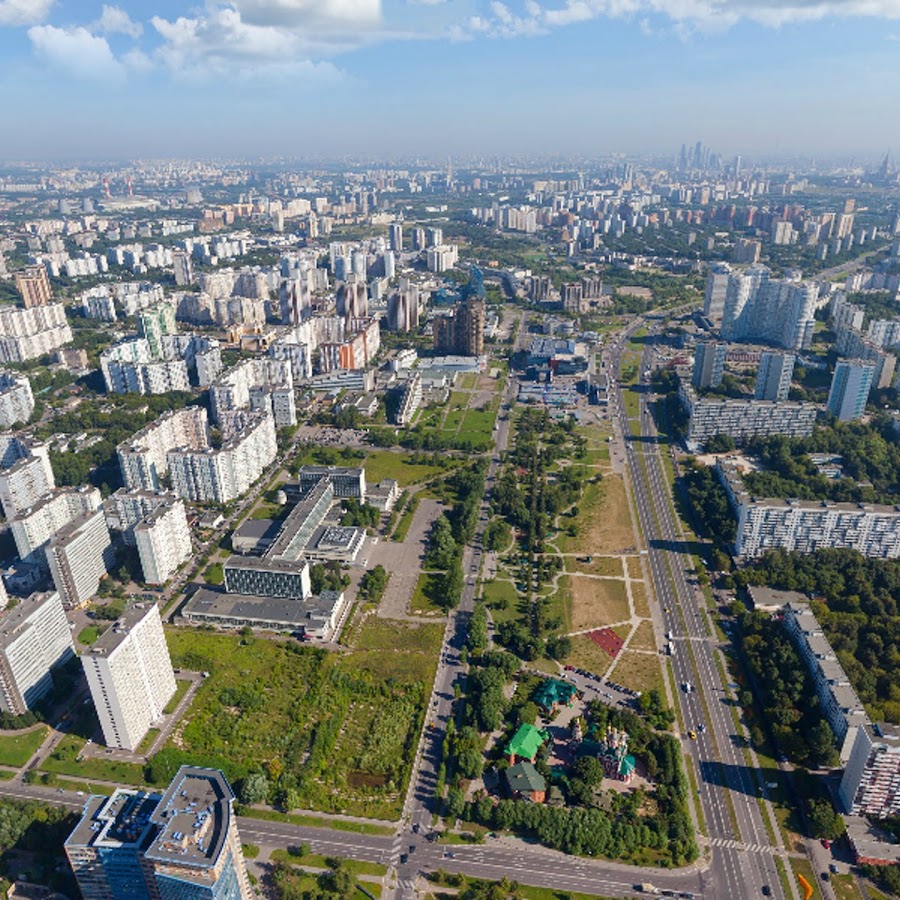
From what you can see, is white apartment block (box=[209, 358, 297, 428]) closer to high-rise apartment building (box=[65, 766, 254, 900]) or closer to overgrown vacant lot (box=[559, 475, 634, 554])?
overgrown vacant lot (box=[559, 475, 634, 554])

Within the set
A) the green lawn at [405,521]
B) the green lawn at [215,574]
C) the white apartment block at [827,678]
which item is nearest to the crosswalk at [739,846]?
the white apartment block at [827,678]

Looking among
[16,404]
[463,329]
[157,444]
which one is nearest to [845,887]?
[157,444]

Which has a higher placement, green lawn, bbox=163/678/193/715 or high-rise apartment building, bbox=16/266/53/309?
high-rise apartment building, bbox=16/266/53/309

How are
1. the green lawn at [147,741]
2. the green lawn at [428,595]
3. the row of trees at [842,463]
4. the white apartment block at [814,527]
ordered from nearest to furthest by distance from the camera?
the green lawn at [147,741] < the green lawn at [428,595] < the white apartment block at [814,527] < the row of trees at [842,463]

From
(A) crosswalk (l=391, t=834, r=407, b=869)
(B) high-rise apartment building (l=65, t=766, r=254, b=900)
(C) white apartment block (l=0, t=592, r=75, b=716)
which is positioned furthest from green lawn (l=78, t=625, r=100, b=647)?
(A) crosswalk (l=391, t=834, r=407, b=869)

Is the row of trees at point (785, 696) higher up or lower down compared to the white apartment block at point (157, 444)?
lower down

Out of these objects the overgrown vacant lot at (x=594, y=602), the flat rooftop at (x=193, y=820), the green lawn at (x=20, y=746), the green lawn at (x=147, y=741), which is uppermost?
the flat rooftop at (x=193, y=820)

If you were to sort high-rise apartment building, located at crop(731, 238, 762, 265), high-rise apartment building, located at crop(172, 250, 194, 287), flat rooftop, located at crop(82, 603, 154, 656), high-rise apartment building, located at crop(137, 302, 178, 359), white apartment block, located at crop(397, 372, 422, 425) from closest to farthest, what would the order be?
1. flat rooftop, located at crop(82, 603, 154, 656)
2. white apartment block, located at crop(397, 372, 422, 425)
3. high-rise apartment building, located at crop(137, 302, 178, 359)
4. high-rise apartment building, located at crop(172, 250, 194, 287)
5. high-rise apartment building, located at crop(731, 238, 762, 265)

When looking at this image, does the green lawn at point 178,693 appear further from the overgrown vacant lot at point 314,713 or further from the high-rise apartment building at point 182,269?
the high-rise apartment building at point 182,269
